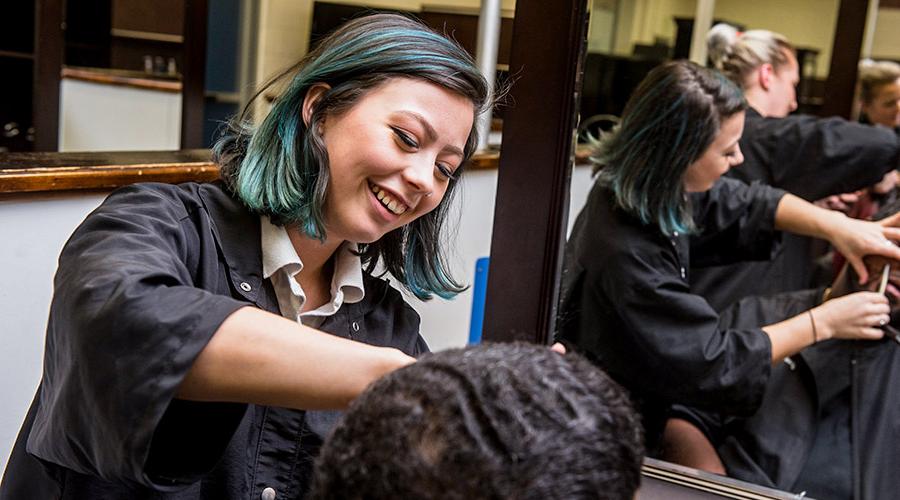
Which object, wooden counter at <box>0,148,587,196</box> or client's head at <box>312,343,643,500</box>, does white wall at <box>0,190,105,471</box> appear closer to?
wooden counter at <box>0,148,587,196</box>

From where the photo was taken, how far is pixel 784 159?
172cm

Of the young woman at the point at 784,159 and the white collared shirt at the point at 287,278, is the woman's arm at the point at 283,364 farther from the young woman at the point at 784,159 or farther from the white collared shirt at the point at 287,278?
the young woman at the point at 784,159

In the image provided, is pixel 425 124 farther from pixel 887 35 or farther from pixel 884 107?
pixel 887 35

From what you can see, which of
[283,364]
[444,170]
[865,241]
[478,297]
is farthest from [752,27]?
[283,364]

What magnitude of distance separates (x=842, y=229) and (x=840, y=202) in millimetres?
71

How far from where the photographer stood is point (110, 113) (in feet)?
16.5

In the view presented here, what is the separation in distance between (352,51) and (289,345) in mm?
454

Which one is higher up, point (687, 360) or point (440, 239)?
point (440, 239)

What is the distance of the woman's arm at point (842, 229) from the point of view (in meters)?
1.53

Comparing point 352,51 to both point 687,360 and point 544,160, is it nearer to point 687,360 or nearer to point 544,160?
point 544,160

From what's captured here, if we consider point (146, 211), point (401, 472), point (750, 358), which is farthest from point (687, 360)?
point (401, 472)

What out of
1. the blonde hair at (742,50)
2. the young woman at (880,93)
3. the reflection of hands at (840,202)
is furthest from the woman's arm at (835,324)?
the young woman at (880,93)

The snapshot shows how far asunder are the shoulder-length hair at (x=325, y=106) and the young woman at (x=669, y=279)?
42cm

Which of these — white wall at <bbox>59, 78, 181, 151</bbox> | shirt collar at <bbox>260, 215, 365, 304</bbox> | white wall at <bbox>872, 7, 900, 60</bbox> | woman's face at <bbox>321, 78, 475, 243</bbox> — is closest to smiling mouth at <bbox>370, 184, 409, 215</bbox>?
woman's face at <bbox>321, 78, 475, 243</bbox>
